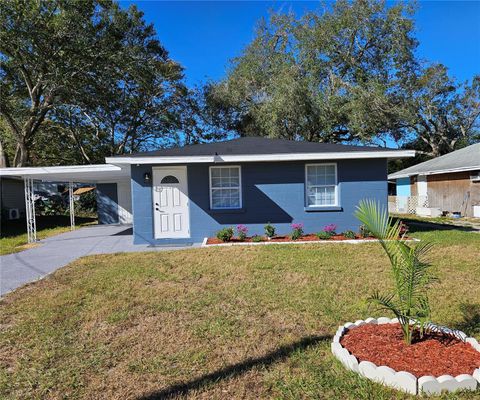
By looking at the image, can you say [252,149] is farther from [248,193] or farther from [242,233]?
[242,233]

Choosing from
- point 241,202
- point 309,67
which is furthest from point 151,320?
point 309,67

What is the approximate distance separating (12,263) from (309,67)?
19.9 meters

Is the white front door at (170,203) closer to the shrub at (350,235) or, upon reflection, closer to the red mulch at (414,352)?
the shrub at (350,235)

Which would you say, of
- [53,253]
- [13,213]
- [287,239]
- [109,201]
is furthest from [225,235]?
[13,213]

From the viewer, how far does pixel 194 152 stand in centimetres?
1031

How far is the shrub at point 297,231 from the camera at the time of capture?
9961mm

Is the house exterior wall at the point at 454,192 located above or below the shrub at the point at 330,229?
above

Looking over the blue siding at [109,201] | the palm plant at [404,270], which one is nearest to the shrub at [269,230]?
the palm plant at [404,270]

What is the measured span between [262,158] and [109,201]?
35.0 feet

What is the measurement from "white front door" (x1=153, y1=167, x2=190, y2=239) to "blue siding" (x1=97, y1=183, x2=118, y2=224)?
8.21 m

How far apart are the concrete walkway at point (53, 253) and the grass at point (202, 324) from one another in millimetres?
599

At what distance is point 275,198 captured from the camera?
34.7 ft

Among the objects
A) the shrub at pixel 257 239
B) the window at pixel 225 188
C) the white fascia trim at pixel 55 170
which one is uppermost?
the white fascia trim at pixel 55 170

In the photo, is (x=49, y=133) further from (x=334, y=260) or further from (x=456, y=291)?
(x=456, y=291)
